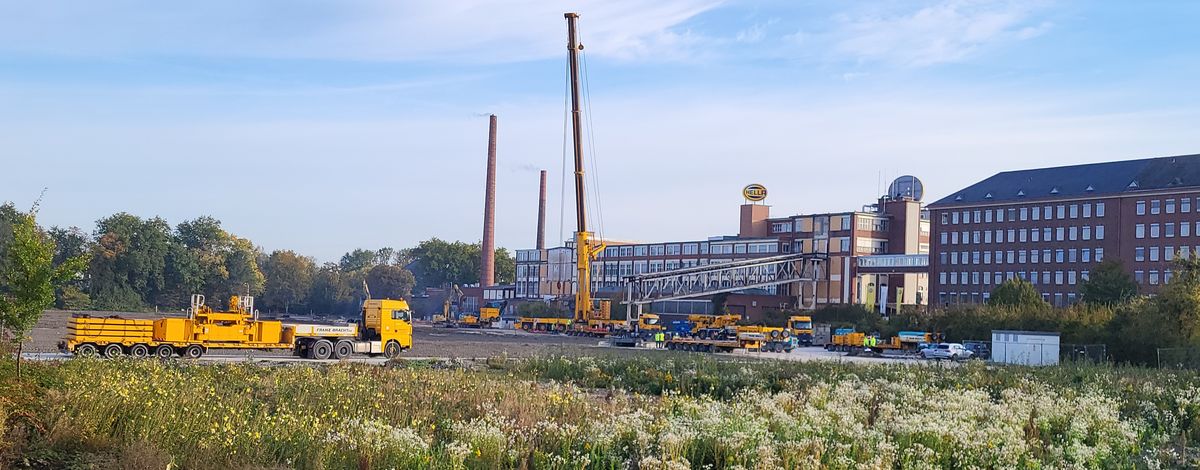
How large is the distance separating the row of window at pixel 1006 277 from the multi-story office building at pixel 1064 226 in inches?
3.8

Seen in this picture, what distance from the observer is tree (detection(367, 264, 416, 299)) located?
16912 centimetres

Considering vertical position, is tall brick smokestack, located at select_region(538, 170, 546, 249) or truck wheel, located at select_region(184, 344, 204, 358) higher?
tall brick smokestack, located at select_region(538, 170, 546, 249)

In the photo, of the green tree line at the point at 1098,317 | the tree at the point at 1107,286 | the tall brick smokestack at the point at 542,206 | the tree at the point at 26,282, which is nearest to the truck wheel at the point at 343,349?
the tree at the point at 26,282

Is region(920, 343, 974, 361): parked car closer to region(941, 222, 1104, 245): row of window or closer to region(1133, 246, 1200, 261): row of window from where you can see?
region(1133, 246, 1200, 261): row of window

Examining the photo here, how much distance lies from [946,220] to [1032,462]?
10577 centimetres

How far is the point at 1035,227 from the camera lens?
109 m

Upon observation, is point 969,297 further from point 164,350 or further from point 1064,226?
point 164,350

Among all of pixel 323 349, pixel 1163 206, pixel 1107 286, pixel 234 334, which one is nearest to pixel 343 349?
pixel 323 349

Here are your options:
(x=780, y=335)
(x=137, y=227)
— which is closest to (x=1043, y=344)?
(x=780, y=335)

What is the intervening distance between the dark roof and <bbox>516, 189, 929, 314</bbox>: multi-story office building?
6159 millimetres

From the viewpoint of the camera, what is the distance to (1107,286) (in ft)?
248

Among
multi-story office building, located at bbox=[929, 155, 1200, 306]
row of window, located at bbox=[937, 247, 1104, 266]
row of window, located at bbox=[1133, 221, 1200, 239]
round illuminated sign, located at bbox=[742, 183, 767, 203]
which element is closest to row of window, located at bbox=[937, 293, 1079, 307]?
multi-story office building, located at bbox=[929, 155, 1200, 306]

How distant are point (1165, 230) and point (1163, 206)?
2.10 meters

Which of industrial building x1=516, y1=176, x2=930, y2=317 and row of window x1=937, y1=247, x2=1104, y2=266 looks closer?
row of window x1=937, y1=247, x2=1104, y2=266
